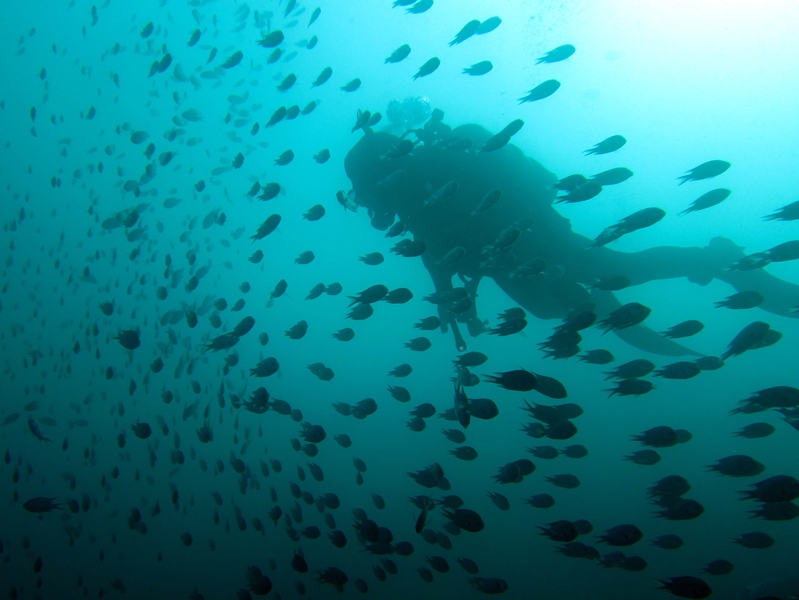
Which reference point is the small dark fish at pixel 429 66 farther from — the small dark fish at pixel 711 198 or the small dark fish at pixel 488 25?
the small dark fish at pixel 711 198

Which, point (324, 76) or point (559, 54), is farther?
point (324, 76)

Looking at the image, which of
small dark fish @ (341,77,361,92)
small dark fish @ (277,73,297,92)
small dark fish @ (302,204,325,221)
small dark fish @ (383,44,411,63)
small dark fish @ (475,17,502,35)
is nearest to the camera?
small dark fish @ (475,17,502,35)

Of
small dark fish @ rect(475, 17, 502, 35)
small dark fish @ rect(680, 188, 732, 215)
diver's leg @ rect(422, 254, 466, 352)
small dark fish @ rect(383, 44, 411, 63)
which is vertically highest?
small dark fish @ rect(475, 17, 502, 35)

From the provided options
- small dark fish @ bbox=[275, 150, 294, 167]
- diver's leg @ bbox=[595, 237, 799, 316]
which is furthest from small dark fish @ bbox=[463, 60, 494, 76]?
diver's leg @ bbox=[595, 237, 799, 316]

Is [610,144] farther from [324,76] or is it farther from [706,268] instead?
[324,76]

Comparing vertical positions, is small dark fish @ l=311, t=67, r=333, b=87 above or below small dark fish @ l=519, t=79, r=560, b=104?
above

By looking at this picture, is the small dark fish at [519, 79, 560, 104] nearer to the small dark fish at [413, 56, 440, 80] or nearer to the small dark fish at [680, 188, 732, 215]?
the small dark fish at [413, 56, 440, 80]

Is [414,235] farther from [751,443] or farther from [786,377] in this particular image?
[786,377]

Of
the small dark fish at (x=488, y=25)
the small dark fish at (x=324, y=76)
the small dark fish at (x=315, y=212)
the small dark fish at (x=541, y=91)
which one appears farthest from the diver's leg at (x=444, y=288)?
the small dark fish at (x=324, y=76)

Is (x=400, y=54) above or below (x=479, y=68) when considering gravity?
above

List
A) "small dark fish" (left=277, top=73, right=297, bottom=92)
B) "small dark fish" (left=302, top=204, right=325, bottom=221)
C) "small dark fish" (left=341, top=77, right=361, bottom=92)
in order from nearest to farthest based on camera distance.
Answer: "small dark fish" (left=302, top=204, right=325, bottom=221) → "small dark fish" (left=277, top=73, right=297, bottom=92) → "small dark fish" (left=341, top=77, right=361, bottom=92)

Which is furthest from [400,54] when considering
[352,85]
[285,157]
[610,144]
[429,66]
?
[610,144]

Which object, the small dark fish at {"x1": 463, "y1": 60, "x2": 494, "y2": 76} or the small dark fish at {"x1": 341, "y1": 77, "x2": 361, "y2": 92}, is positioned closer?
the small dark fish at {"x1": 463, "y1": 60, "x2": 494, "y2": 76}

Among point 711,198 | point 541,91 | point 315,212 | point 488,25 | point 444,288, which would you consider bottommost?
point 444,288
